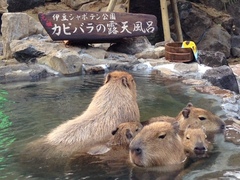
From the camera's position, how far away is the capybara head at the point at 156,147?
3957 millimetres

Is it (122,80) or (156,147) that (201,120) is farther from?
(156,147)

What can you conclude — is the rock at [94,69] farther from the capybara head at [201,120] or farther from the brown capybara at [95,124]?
the capybara head at [201,120]

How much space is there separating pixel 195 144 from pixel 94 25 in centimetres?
572

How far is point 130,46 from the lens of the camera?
10.2m

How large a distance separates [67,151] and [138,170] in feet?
2.39

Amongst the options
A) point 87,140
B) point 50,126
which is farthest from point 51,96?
point 87,140

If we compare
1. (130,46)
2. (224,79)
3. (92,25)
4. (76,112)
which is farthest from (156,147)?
(130,46)

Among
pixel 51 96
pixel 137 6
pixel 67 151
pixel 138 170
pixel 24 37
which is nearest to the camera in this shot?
pixel 138 170

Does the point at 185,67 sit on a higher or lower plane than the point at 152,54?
lower

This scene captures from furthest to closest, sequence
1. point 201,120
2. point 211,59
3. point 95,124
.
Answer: point 211,59 → point 201,120 → point 95,124

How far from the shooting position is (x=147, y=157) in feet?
13.0

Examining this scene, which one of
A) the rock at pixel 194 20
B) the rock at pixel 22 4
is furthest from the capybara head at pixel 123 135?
the rock at pixel 22 4

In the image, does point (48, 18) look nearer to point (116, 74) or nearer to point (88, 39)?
point (88, 39)

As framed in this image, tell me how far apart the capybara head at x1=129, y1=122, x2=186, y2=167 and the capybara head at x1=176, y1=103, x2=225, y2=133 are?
88 centimetres
